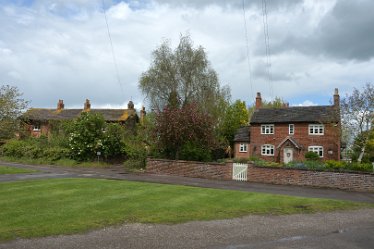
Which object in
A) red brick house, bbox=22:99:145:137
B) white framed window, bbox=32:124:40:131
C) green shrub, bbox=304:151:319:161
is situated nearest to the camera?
green shrub, bbox=304:151:319:161

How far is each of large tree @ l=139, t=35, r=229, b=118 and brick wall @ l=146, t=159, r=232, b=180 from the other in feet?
53.4

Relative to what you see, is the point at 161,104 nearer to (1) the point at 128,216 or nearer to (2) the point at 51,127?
(2) the point at 51,127

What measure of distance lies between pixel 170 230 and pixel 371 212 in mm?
8772

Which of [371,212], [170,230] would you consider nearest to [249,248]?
[170,230]

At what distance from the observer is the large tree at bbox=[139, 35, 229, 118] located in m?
46.5

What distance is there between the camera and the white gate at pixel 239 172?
87.2 feet

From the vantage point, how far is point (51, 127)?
174 ft

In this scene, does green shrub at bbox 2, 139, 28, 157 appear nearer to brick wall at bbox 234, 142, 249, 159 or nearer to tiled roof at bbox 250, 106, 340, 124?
brick wall at bbox 234, 142, 249, 159

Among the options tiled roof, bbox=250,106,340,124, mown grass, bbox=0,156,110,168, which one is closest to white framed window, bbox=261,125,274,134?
tiled roof, bbox=250,106,340,124

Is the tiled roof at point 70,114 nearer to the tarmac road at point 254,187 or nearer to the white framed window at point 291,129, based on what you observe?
the white framed window at point 291,129

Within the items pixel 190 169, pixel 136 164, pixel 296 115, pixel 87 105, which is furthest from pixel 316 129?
pixel 87 105

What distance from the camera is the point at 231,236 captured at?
9398 millimetres

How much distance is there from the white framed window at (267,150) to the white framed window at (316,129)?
5278 mm

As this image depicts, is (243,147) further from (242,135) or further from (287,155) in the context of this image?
(287,155)
